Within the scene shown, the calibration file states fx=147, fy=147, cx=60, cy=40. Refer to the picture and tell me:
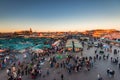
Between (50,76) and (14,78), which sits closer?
(14,78)

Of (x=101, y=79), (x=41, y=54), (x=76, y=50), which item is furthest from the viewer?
(x=76, y=50)

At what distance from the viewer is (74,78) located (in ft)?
48.4

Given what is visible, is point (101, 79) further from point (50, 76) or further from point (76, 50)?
point (76, 50)

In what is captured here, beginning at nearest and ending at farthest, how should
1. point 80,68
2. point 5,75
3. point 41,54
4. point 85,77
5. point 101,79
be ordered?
point 101,79 < point 85,77 < point 5,75 < point 80,68 < point 41,54

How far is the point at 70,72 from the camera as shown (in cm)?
1698

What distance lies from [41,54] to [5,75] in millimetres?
12518

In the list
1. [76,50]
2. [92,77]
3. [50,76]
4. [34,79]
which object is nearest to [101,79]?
[92,77]

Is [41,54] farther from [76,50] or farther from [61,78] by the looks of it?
[61,78]

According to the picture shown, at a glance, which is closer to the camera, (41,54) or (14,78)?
(14,78)

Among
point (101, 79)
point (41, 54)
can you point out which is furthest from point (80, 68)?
point (41, 54)

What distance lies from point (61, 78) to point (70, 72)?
238 centimetres

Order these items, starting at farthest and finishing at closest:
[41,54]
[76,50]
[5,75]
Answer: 1. [76,50]
2. [41,54]
3. [5,75]

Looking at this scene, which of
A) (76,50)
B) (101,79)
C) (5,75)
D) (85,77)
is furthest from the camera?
(76,50)

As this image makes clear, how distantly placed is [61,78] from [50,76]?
1422 mm
